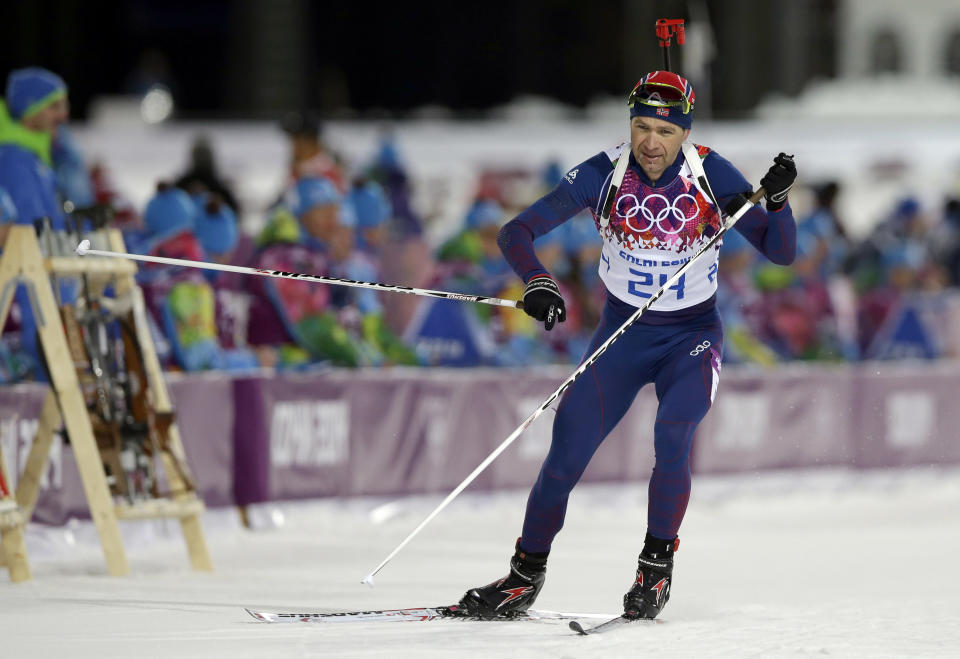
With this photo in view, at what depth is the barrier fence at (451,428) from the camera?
1014 cm

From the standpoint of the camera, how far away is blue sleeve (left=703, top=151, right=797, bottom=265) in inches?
280

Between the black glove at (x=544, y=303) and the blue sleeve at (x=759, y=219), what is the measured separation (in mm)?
887

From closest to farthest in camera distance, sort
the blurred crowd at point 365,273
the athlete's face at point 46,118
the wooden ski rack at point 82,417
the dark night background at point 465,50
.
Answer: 1. the wooden ski rack at point 82,417
2. the athlete's face at point 46,118
3. the blurred crowd at point 365,273
4. the dark night background at point 465,50

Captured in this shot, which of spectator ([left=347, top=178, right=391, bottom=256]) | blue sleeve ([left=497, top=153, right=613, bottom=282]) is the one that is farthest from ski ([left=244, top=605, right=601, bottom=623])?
spectator ([left=347, top=178, right=391, bottom=256])

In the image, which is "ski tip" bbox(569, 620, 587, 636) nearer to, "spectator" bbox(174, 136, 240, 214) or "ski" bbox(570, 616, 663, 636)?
"ski" bbox(570, 616, 663, 636)

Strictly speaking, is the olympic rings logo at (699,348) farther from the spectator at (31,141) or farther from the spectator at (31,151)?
the spectator at (31,141)

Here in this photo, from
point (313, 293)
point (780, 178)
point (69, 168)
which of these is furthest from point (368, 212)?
point (780, 178)

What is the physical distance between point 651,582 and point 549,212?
5.09 ft

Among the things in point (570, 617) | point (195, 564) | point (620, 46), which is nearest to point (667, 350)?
point (570, 617)

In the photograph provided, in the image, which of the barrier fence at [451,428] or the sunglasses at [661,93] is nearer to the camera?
the sunglasses at [661,93]

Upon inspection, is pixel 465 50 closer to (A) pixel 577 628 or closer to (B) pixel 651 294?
(B) pixel 651 294

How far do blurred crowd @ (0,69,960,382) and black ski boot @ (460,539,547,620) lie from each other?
3.10 meters

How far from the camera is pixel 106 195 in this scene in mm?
11961

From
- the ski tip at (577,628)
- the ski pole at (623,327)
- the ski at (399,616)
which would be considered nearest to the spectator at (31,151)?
the ski at (399,616)
